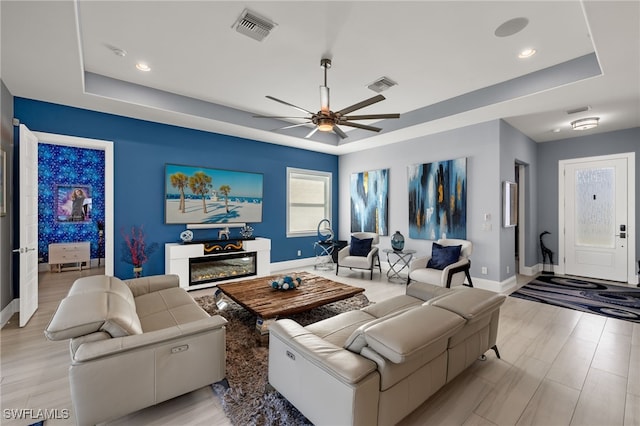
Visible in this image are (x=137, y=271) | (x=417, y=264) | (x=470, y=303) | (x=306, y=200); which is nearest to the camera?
(x=470, y=303)

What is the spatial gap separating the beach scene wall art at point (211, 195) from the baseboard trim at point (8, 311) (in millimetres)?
2046

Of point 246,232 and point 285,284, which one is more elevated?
point 246,232

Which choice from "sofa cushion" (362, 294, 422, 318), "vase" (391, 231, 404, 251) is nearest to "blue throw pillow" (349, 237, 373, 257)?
"vase" (391, 231, 404, 251)

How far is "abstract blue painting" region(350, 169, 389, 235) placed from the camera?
620cm

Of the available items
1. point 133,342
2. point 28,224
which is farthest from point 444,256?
point 28,224

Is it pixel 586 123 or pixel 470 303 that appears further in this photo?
pixel 586 123

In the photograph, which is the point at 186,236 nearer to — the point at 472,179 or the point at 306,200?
the point at 306,200

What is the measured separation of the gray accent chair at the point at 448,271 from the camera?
4000mm

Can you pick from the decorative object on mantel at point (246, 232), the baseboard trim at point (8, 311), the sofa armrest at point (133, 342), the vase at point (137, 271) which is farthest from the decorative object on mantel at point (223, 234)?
the sofa armrest at point (133, 342)

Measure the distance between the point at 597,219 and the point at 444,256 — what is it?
3.50 meters

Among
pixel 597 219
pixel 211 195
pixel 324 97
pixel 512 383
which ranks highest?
pixel 324 97

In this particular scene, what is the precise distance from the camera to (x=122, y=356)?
164cm

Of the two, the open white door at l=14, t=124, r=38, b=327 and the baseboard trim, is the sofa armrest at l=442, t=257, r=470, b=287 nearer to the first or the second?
the open white door at l=14, t=124, r=38, b=327

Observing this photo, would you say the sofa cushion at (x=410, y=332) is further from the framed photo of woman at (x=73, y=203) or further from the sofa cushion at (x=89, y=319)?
the framed photo of woman at (x=73, y=203)
